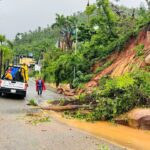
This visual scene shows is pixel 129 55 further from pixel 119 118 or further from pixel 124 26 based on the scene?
pixel 119 118

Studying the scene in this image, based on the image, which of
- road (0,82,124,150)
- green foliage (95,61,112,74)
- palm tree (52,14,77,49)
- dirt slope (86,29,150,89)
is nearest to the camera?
road (0,82,124,150)

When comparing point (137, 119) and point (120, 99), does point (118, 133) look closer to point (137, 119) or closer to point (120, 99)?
point (137, 119)

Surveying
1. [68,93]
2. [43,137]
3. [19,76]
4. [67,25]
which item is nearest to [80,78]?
[68,93]

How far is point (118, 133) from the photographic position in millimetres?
15406

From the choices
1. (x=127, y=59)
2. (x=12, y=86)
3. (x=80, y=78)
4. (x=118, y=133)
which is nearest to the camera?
(x=118, y=133)

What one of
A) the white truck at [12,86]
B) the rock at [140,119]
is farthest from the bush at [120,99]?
the white truck at [12,86]

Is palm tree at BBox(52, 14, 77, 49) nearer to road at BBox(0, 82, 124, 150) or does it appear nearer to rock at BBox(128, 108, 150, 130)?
rock at BBox(128, 108, 150, 130)

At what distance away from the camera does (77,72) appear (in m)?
41.1

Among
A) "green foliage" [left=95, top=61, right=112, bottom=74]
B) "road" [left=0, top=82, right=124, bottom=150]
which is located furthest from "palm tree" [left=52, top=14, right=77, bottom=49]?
"road" [left=0, top=82, right=124, bottom=150]

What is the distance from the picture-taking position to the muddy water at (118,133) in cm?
1330

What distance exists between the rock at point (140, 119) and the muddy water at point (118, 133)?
1.12 ft

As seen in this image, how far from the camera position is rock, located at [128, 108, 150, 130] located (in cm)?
1625

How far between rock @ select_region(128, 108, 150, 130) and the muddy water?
13.4 inches

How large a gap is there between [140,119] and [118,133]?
1487mm
